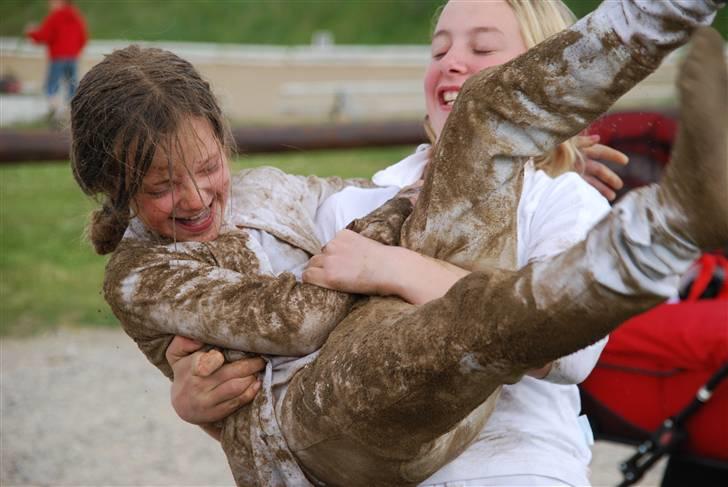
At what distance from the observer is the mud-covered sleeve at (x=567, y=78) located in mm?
1123

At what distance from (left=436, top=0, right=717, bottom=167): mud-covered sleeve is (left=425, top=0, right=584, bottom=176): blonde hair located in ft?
1.50

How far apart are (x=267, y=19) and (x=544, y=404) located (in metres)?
15.8

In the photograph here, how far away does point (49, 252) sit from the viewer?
623 cm

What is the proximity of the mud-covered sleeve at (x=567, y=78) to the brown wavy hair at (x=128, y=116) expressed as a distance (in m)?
0.41

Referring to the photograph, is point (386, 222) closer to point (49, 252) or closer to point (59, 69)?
point (49, 252)

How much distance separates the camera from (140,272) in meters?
1.55

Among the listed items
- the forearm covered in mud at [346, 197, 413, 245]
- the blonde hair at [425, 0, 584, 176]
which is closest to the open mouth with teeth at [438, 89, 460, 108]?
the blonde hair at [425, 0, 584, 176]

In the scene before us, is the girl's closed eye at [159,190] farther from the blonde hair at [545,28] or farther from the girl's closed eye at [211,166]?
the blonde hair at [545,28]

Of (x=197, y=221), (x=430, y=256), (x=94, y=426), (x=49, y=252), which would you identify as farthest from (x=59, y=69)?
(x=430, y=256)

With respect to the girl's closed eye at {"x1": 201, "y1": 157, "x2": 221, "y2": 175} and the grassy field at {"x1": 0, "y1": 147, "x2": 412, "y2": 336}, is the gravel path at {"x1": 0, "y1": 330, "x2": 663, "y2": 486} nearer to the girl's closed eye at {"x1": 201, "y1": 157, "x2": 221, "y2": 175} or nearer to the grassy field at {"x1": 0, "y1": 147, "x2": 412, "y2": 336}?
the grassy field at {"x1": 0, "y1": 147, "x2": 412, "y2": 336}

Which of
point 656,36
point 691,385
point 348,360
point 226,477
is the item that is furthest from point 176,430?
point 656,36

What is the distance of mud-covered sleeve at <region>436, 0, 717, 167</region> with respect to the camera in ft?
3.68

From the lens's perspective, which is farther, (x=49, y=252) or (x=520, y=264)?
(x=49, y=252)

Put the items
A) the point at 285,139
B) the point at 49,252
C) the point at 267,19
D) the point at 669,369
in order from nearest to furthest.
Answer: the point at 669,369 < the point at 285,139 < the point at 49,252 < the point at 267,19
